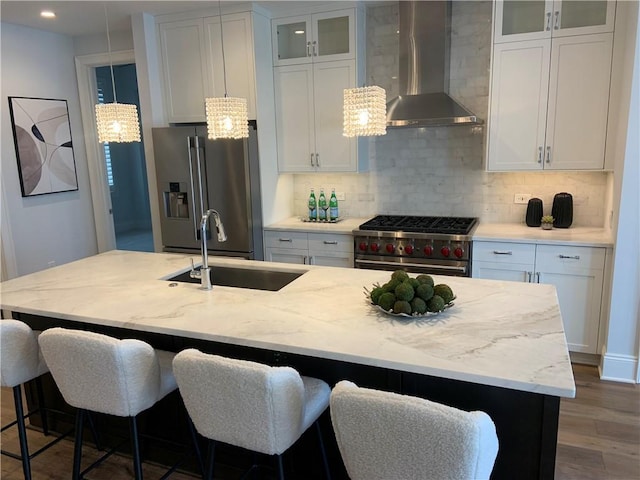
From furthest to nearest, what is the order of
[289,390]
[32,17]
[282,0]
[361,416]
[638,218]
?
[32,17] → [282,0] → [638,218] → [289,390] → [361,416]

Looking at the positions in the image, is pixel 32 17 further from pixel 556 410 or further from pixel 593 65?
pixel 556 410

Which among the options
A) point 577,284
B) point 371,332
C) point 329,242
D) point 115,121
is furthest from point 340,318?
point 577,284

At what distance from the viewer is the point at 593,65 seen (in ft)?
11.0

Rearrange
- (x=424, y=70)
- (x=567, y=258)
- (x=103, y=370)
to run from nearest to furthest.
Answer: (x=103, y=370) → (x=567, y=258) → (x=424, y=70)

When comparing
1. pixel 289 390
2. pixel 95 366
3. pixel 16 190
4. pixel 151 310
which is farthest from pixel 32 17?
pixel 289 390

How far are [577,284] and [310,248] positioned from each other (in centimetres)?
206

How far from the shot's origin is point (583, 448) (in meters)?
2.57

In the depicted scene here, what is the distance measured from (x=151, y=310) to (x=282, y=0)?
279 cm

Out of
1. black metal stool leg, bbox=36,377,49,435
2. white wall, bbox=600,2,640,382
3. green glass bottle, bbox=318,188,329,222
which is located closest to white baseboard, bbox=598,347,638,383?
white wall, bbox=600,2,640,382

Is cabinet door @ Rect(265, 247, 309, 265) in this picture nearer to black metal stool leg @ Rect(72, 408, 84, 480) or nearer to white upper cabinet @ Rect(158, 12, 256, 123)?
white upper cabinet @ Rect(158, 12, 256, 123)

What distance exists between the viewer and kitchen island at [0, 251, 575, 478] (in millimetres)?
1654

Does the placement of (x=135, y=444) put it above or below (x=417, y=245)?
below

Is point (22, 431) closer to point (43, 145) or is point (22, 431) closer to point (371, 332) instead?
point (371, 332)

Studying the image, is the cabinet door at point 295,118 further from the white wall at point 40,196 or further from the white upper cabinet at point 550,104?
the white wall at point 40,196
